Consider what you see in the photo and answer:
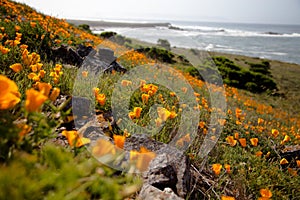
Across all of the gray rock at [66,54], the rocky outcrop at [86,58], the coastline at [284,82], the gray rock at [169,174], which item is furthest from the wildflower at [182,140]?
the coastline at [284,82]

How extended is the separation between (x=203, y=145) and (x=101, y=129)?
1.52m

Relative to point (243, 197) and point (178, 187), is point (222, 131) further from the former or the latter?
point (178, 187)

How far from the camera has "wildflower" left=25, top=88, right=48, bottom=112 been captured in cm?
95

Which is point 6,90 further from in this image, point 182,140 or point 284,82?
point 284,82

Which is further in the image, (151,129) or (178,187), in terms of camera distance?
(151,129)

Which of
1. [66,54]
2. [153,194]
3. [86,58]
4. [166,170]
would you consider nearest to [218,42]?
[86,58]

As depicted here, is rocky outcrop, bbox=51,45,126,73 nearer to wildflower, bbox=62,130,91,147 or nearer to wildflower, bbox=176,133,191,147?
wildflower, bbox=176,133,191,147

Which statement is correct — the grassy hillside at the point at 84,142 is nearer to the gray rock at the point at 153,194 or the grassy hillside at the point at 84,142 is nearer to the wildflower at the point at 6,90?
the wildflower at the point at 6,90

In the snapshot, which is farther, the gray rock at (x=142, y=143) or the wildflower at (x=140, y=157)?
the gray rock at (x=142, y=143)

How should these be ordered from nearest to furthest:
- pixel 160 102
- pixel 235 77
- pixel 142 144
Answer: pixel 142 144
pixel 160 102
pixel 235 77

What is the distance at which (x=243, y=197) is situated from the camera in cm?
262

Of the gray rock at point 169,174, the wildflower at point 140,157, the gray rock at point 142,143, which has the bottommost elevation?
the gray rock at point 169,174

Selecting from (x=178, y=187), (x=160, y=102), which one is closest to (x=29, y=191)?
(x=178, y=187)

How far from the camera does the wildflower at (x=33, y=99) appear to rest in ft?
3.12
